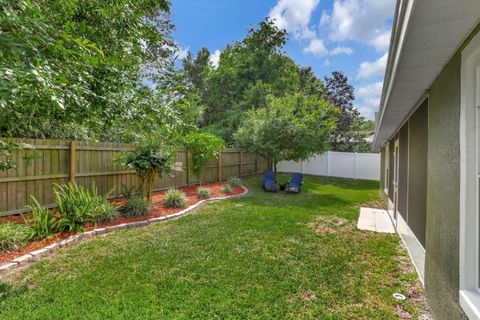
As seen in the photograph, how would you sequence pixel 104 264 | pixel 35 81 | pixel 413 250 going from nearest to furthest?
pixel 35 81 < pixel 104 264 < pixel 413 250

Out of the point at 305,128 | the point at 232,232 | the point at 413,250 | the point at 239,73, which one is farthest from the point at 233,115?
the point at 413,250

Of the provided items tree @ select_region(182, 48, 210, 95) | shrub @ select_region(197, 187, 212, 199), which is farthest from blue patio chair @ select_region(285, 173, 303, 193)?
tree @ select_region(182, 48, 210, 95)

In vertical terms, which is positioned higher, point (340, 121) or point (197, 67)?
point (197, 67)

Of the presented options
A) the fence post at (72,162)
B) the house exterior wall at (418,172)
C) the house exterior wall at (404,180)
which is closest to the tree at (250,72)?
the fence post at (72,162)

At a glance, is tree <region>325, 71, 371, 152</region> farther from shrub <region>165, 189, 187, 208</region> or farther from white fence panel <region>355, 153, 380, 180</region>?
shrub <region>165, 189, 187, 208</region>

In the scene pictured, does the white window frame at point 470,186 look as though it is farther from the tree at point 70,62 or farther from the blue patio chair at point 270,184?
the blue patio chair at point 270,184

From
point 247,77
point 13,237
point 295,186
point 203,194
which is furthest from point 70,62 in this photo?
point 247,77

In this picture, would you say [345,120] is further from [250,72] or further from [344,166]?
[250,72]

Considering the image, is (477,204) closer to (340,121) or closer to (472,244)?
(472,244)

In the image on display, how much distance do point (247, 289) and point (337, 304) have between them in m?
1.00

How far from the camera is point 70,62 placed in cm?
346

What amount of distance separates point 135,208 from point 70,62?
361 centimetres

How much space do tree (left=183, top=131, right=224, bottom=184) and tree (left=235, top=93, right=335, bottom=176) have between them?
162 cm

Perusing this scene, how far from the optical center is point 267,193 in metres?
10.5
